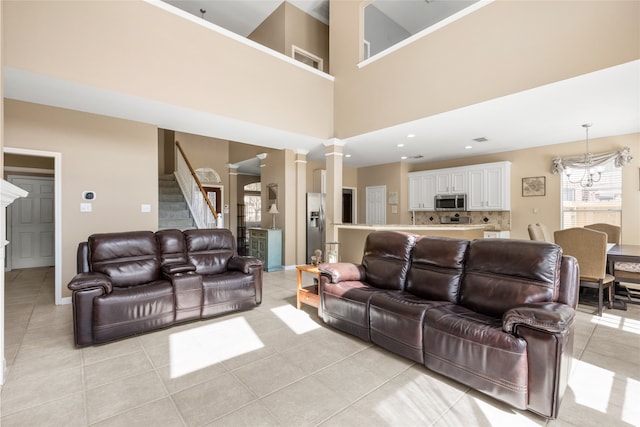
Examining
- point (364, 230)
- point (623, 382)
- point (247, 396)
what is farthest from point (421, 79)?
point (247, 396)

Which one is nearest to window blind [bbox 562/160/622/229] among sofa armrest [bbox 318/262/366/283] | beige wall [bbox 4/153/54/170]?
sofa armrest [bbox 318/262/366/283]

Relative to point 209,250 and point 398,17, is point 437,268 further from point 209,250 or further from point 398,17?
point 398,17

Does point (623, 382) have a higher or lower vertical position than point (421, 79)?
lower

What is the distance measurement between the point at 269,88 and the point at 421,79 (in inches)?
90.9

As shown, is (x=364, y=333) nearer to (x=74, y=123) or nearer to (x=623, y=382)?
(x=623, y=382)

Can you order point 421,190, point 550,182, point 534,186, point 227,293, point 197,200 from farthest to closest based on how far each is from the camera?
point 421,190, point 197,200, point 534,186, point 550,182, point 227,293

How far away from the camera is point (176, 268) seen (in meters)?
3.58

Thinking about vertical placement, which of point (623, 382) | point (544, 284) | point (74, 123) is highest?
point (74, 123)

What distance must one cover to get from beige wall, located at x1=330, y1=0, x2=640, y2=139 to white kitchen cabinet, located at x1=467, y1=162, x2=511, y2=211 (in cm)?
322

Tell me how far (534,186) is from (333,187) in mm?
4131

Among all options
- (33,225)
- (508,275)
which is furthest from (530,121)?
(33,225)

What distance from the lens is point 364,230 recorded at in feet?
18.6

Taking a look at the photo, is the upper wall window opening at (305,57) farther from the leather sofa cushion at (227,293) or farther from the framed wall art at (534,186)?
the framed wall art at (534,186)

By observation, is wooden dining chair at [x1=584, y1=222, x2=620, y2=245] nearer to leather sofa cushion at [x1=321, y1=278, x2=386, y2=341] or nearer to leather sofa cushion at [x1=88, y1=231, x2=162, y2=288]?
leather sofa cushion at [x1=321, y1=278, x2=386, y2=341]
